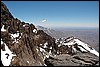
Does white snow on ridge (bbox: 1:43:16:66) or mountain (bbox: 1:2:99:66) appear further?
mountain (bbox: 1:2:99:66)

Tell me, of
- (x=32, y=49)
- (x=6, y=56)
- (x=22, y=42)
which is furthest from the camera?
(x=32, y=49)

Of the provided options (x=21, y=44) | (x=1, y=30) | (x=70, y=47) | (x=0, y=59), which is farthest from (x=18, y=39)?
(x=70, y=47)

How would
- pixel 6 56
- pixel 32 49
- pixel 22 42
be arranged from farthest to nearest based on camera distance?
pixel 32 49, pixel 22 42, pixel 6 56

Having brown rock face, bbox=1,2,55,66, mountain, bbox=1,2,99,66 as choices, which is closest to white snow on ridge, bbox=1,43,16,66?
mountain, bbox=1,2,99,66

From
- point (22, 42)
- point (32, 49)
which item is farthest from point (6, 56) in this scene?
point (32, 49)

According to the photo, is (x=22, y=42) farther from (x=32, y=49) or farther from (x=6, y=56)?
(x=6, y=56)

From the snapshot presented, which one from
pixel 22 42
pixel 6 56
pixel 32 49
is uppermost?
pixel 22 42

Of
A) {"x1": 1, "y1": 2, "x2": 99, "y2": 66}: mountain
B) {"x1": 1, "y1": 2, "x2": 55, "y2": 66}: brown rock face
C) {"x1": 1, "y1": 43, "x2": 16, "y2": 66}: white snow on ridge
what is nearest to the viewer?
{"x1": 1, "y1": 43, "x2": 16, "y2": 66}: white snow on ridge

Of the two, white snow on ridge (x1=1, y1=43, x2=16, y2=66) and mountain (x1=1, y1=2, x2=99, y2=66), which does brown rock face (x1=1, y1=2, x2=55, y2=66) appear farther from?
white snow on ridge (x1=1, y1=43, x2=16, y2=66)

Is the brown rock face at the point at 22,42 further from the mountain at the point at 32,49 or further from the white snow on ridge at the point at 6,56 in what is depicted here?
the white snow on ridge at the point at 6,56

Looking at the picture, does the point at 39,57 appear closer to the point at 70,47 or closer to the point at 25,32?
the point at 25,32

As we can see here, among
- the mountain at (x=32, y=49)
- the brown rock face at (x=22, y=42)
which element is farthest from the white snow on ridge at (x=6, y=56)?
the brown rock face at (x=22, y=42)
